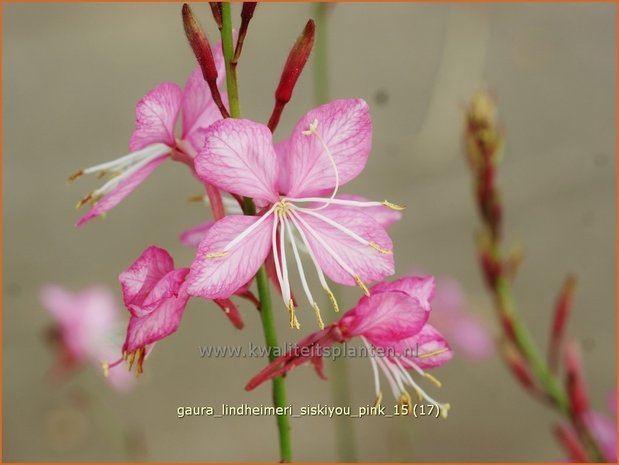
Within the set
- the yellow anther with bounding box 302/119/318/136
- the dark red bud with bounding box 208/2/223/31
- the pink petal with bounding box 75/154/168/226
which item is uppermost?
the dark red bud with bounding box 208/2/223/31

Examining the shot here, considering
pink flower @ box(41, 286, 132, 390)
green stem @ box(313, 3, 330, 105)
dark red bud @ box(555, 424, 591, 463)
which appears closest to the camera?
dark red bud @ box(555, 424, 591, 463)

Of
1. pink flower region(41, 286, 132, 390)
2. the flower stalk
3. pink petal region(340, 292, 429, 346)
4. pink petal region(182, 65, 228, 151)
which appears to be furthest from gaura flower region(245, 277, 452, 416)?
pink flower region(41, 286, 132, 390)

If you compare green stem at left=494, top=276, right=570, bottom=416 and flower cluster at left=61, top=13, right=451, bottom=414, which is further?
green stem at left=494, top=276, right=570, bottom=416

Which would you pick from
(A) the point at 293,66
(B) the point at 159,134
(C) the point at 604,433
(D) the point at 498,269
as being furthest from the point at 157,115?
(C) the point at 604,433

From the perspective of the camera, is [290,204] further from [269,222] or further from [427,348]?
[427,348]

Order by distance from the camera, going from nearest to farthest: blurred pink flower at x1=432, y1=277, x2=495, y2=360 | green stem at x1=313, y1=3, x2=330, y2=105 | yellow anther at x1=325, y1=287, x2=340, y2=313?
yellow anther at x1=325, y1=287, x2=340, y2=313, green stem at x1=313, y1=3, x2=330, y2=105, blurred pink flower at x1=432, y1=277, x2=495, y2=360

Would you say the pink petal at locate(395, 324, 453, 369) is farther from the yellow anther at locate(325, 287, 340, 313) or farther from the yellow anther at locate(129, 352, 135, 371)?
the yellow anther at locate(129, 352, 135, 371)

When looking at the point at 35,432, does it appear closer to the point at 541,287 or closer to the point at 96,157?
the point at 96,157
